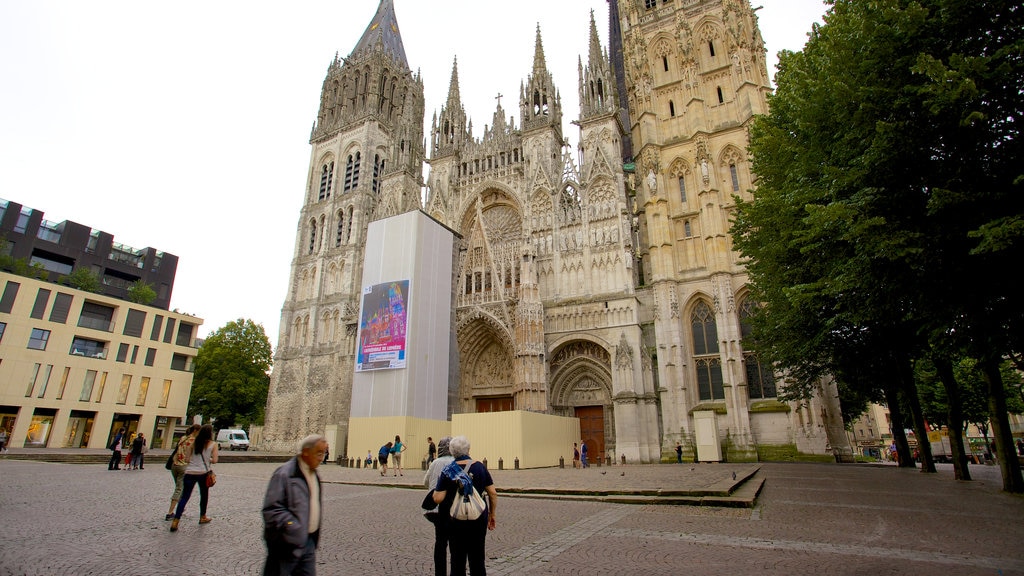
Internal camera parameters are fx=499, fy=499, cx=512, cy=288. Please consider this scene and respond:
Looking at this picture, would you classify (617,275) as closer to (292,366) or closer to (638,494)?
(638,494)

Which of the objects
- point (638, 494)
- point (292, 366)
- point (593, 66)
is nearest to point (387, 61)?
point (593, 66)

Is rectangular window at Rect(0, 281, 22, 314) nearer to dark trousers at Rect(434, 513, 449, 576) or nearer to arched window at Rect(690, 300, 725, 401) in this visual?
dark trousers at Rect(434, 513, 449, 576)

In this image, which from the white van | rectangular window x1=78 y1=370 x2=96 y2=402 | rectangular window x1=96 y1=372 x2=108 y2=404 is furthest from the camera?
the white van

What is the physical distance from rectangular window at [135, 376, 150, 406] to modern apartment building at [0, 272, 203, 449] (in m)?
0.06

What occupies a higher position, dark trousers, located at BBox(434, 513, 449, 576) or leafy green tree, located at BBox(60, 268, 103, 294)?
leafy green tree, located at BBox(60, 268, 103, 294)

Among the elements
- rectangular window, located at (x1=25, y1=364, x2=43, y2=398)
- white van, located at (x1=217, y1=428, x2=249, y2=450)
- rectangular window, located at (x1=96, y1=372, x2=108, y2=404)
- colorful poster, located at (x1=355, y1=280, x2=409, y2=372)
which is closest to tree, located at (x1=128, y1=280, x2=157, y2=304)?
rectangular window, located at (x1=96, y1=372, x2=108, y2=404)

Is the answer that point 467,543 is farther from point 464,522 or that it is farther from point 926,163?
point 926,163

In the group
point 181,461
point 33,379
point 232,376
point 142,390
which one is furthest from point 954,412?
point 142,390

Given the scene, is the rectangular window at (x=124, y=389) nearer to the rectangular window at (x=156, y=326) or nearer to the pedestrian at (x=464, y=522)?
the rectangular window at (x=156, y=326)

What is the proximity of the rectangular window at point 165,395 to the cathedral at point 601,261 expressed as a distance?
903 cm

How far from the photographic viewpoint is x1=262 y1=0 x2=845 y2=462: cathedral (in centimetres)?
2417

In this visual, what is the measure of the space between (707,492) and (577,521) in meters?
3.27

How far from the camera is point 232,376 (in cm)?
3969

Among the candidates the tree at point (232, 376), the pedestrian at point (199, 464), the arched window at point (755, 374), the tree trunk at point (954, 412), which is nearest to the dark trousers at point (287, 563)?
the pedestrian at point (199, 464)
